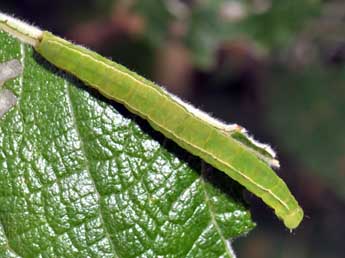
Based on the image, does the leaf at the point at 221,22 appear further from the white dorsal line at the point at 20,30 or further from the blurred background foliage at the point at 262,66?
the white dorsal line at the point at 20,30

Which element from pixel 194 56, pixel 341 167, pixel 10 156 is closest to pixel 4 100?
pixel 10 156

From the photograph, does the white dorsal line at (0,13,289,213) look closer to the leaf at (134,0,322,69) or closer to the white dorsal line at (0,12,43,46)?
the white dorsal line at (0,12,43,46)

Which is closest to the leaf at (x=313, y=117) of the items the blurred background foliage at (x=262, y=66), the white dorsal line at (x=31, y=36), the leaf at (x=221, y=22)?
the blurred background foliage at (x=262, y=66)

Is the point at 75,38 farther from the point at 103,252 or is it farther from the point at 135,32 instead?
the point at 103,252

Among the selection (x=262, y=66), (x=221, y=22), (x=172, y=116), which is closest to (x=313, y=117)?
(x=262, y=66)

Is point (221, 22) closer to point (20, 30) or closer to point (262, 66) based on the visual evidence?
point (262, 66)

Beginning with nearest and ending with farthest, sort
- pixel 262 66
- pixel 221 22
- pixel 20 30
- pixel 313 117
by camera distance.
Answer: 1. pixel 20 30
2. pixel 221 22
3. pixel 313 117
4. pixel 262 66
